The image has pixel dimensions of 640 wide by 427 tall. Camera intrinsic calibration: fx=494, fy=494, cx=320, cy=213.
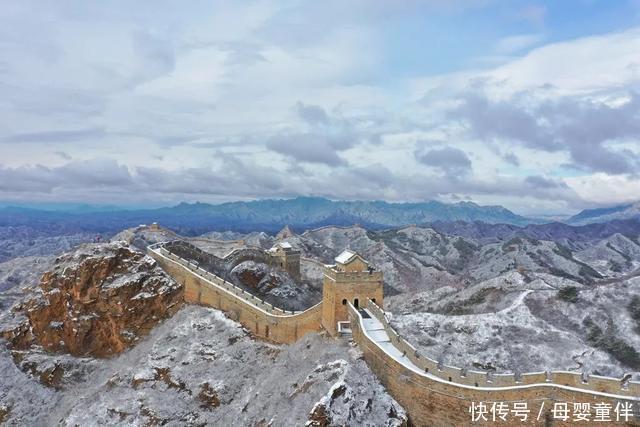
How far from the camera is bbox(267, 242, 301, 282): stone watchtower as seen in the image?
90.6m

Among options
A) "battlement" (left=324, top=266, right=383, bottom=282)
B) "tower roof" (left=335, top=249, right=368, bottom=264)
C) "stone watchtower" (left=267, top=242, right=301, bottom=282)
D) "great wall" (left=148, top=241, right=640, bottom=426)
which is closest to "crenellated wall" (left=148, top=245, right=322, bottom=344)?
"great wall" (left=148, top=241, right=640, bottom=426)

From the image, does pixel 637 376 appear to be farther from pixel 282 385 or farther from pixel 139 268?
pixel 139 268

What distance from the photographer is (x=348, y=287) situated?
47.4 metres

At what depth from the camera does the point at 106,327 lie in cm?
6306

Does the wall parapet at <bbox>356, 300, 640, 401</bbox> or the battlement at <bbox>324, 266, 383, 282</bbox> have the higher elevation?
the battlement at <bbox>324, 266, 383, 282</bbox>

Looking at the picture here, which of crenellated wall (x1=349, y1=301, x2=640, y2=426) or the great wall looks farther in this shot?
the great wall

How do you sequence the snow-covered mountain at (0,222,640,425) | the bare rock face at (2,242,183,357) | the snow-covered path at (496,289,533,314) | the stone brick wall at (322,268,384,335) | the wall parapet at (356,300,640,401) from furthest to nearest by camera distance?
the snow-covered path at (496,289,533,314)
the bare rock face at (2,242,183,357)
the stone brick wall at (322,268,384,335)
the snow-covered mountain at (0,222,640,425)
the wall parapet at (356,300,640,401)

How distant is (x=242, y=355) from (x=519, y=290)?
58629mm

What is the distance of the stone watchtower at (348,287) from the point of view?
47.1 metres

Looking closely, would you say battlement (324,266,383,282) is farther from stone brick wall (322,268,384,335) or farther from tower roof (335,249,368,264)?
tower roof (335,249,368,264)

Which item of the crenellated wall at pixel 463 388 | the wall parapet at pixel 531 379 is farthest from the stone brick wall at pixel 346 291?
the wall parapet at pixel 531 379

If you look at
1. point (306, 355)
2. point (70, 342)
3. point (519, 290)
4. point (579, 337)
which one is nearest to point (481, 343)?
point (579, 337)

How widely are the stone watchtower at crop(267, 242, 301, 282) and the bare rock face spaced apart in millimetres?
27495

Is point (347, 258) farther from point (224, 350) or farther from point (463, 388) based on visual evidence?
point (224, 350)
